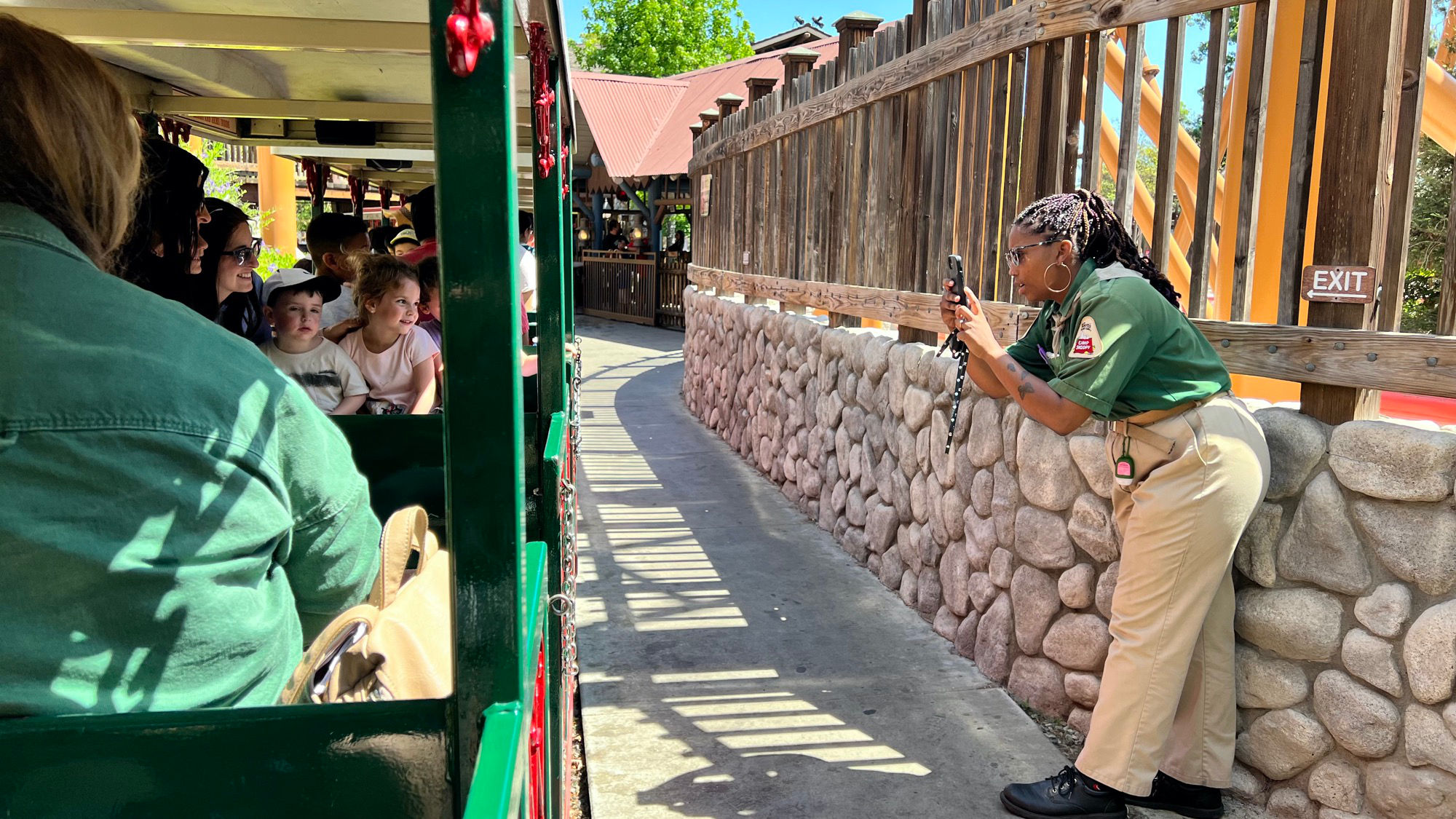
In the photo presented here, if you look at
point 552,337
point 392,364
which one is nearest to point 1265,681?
point 552,337

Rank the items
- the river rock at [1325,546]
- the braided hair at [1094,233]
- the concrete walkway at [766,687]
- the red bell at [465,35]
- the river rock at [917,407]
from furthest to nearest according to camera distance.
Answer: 1. the river rock at [917,407]
2. the concrete walkway at [766,687]
3. the braided hair at [1094,233]
4. the river rock at [1325,546]
5. the red bell at [465,35]

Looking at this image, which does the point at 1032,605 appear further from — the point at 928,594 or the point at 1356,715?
the point at 1356,715

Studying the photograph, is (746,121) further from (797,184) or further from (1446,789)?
(1446,789)

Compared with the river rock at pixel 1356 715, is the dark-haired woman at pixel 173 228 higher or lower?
higher

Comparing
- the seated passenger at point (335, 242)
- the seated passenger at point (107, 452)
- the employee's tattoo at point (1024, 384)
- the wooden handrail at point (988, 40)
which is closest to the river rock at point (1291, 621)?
the employee's tattoo at point (1024, 384)

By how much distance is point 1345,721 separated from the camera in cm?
274

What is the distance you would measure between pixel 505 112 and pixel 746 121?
7.60 metres

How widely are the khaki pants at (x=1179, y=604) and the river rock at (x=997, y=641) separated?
36.7 inches

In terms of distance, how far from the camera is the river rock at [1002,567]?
3.92m

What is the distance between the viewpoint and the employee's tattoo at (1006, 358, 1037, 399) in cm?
308

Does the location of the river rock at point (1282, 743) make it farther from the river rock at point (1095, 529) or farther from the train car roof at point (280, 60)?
the train car roof at point (280, 60)

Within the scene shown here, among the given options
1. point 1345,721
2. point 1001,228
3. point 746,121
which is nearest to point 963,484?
point 1001,228

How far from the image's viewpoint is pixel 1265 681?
2895 millimetres

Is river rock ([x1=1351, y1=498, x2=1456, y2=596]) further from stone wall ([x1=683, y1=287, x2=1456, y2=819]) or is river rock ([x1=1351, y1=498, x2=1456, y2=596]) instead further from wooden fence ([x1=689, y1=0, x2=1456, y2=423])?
wooden fence ([x1=689, y1=0, x2=1456, y2=423])
